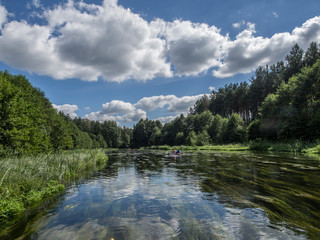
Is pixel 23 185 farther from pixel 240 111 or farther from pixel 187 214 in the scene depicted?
pixel 240 111

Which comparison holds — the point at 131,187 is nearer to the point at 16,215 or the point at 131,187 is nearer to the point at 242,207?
the point at 16,215

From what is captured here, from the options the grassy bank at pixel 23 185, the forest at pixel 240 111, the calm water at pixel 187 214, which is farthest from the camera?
the forest at pixel 240 111

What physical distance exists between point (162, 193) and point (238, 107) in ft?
294

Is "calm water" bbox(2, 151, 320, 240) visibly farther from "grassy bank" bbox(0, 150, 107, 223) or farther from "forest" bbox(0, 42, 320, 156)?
"forest" bbox(0, 42, 320, 156)

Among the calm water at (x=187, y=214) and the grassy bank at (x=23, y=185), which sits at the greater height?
the grassy bank at (x=23, y=185)

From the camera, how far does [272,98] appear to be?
169 feet

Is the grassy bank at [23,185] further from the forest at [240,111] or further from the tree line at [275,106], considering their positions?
the tree line at [275,106]

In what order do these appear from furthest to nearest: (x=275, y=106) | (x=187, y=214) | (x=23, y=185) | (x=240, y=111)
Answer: (x=240, y=111) < (x=275, y=106) < (x=23, y=185) < (x=187, y=214)

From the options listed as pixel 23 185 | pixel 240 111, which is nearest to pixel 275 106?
pixel 240 111

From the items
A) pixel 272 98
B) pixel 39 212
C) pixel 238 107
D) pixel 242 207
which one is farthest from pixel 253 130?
pixel 39 212

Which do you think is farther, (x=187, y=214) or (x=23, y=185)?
(x=23, y=185)

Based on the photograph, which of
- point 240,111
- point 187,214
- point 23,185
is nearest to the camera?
point 187,214

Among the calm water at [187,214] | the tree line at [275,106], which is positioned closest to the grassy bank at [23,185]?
the calm water at [187,214]

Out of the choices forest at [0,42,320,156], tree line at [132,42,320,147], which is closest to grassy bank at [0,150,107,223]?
forest at [0,42,320,156]
